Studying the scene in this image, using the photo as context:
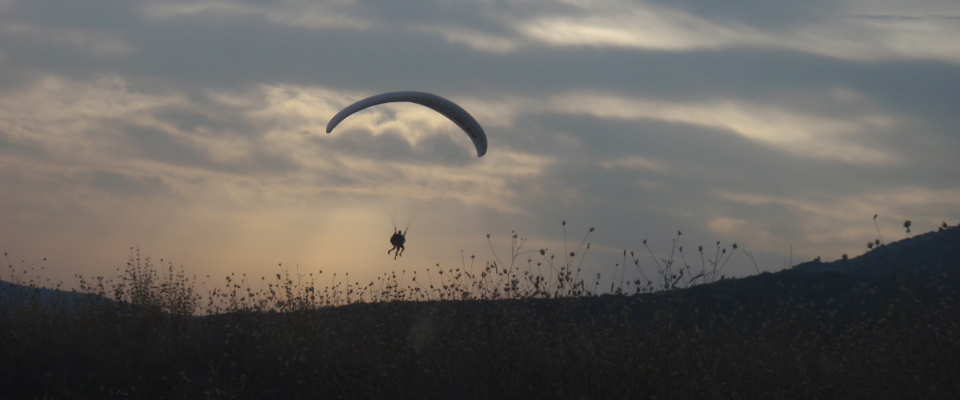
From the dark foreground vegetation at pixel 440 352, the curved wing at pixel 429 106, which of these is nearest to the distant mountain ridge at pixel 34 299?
the dark foreground vegetation at pixel 440 352

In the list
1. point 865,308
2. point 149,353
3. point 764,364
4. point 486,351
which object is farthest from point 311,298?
point 865,308

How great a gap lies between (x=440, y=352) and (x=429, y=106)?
526 cm

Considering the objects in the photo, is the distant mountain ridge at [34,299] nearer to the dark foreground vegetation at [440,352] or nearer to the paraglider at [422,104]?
the dark foreground vegetation at [440,352]

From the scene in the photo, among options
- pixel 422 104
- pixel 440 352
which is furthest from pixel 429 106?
pixel 440 352

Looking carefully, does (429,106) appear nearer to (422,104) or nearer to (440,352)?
(422,104)

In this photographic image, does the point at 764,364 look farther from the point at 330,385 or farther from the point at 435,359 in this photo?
the point at 330,385

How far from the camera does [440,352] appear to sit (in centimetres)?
968

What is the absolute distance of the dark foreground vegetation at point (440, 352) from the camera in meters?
8.85

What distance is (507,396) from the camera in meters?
8.62

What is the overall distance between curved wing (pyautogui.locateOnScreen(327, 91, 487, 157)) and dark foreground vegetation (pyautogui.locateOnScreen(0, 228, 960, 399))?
274cm

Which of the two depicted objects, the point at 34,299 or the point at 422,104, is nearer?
the point at 34,299

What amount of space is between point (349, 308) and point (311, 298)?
1281mm

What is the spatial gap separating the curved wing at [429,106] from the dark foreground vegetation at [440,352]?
9.00ft

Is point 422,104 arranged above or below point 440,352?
above
